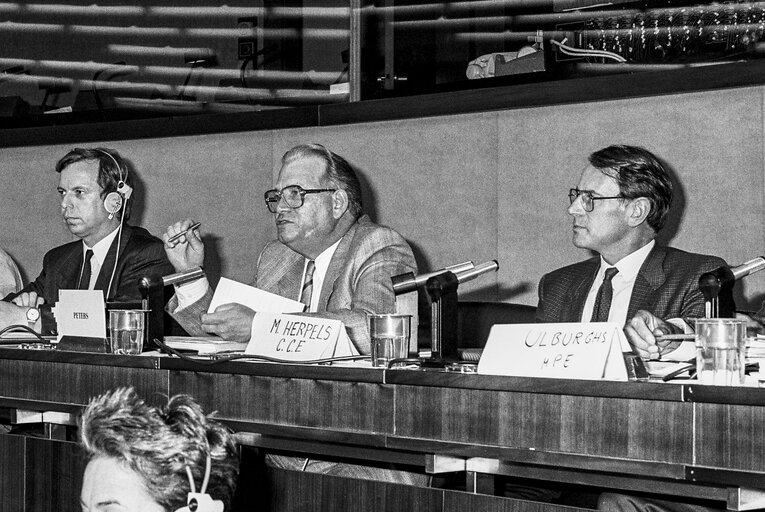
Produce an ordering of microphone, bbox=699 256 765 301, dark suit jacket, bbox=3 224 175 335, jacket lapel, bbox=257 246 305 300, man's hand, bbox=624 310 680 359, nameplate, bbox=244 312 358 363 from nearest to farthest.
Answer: microphone, bbox=699 256 765 301
man's hand, bbox=624 310 680 359
nameplate, bbox=244 312 358 363
jacket lapel, bbox=257 246 305 300
dark suit jacket, bbox=3 224 175 335

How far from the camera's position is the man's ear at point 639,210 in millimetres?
2721

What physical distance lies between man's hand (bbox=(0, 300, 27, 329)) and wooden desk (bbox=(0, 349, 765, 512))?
67 centimetres

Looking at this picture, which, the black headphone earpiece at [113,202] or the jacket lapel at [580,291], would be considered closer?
the jacket lapel at [580,291]

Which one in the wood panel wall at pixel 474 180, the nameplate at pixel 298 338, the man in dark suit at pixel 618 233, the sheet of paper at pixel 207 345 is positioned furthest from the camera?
the wood panel wall at pixel 474 180

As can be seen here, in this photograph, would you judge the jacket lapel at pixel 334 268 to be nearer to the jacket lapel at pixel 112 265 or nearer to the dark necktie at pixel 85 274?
the jacket lapel at pixel 112 265

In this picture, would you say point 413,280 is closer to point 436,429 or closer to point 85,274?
point 436,429

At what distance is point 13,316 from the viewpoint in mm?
3027

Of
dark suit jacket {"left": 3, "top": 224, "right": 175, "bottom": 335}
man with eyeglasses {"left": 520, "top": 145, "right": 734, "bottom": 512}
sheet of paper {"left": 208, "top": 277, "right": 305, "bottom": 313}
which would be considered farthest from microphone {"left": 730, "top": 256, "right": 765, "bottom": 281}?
dark suit jacket {"left": 3, "top": 224, "right": 175, "bottom": 335}

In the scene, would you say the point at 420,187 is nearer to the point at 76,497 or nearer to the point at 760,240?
the point at 760,240

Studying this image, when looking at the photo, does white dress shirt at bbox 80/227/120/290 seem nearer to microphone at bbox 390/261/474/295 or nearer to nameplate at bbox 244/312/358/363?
nameplate at bbox 244/312/358/363

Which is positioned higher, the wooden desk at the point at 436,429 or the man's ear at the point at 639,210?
the man's ear at the point at 639,210

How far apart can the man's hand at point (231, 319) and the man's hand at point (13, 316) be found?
82 centimetres

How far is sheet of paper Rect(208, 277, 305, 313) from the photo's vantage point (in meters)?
2.44

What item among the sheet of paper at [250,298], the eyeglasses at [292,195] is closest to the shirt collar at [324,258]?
the eyeglasses at [292,195]
